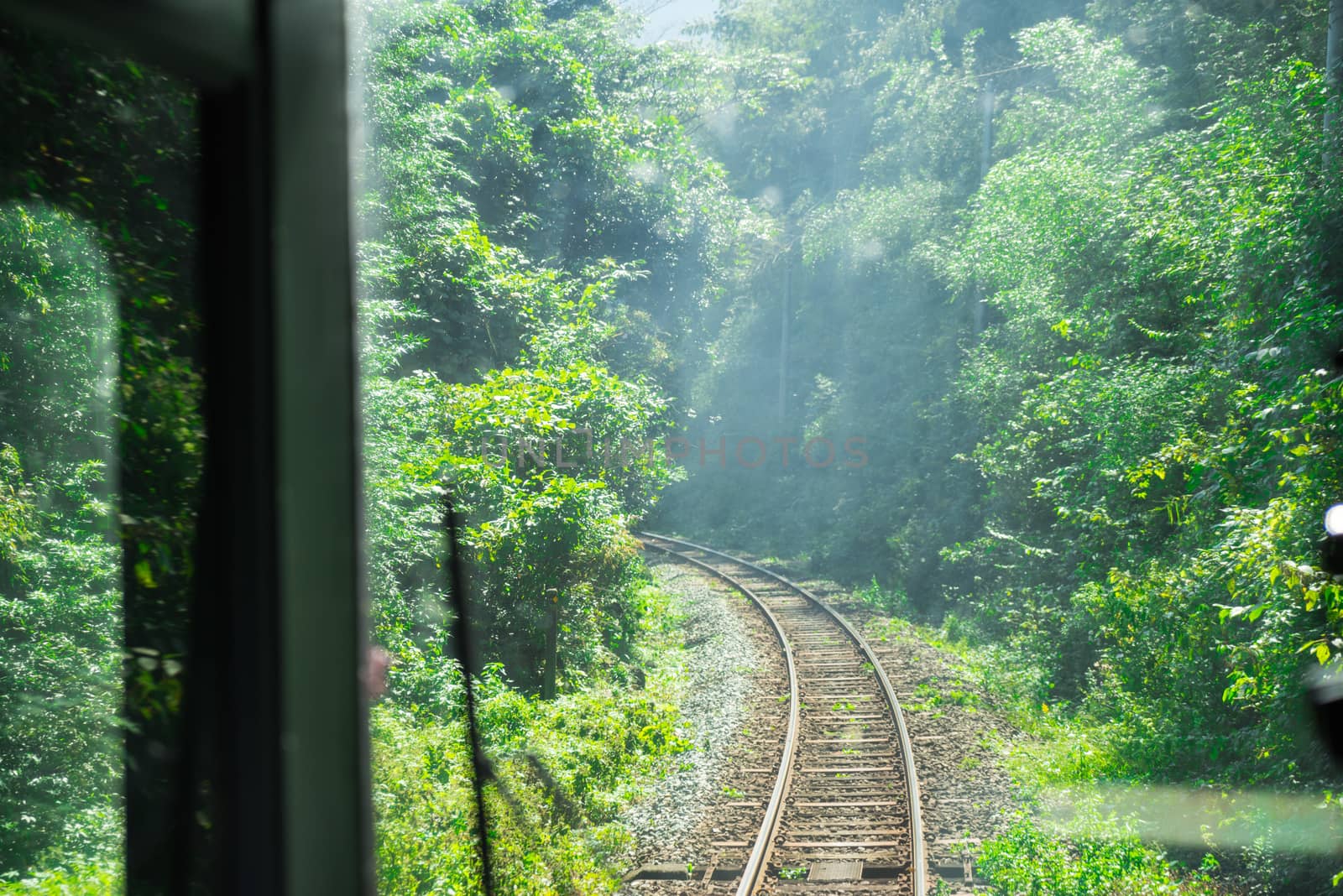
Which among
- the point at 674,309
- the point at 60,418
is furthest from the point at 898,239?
the point at 60,418

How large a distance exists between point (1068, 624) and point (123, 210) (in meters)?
12.3

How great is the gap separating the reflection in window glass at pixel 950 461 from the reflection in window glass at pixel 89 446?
200cm

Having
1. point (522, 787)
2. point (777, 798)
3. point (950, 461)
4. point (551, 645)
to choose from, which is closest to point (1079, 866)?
point (777, 798)

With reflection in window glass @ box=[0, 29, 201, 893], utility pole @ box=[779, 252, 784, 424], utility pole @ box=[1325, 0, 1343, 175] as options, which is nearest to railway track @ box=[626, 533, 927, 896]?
reflection in window glass @ box=[0, 29, 201, 893]

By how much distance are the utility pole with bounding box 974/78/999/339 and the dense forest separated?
7.6 inches

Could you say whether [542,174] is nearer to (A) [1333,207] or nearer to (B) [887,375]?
(B) [887,375]

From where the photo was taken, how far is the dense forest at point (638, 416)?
4328mm

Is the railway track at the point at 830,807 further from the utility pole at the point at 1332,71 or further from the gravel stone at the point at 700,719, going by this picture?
the utility pole at the point at 1332,71

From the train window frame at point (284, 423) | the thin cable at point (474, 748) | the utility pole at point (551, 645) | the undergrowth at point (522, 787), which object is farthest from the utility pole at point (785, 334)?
the train window frame at point (284, 423)

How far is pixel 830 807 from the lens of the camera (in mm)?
7852

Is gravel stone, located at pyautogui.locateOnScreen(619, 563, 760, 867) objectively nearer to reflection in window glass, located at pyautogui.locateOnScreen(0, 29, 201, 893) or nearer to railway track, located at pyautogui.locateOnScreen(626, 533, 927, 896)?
railway track, located at pyautogui.locateOnScreen(626, 533, 927, 896)

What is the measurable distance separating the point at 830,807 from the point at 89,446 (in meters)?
6.31

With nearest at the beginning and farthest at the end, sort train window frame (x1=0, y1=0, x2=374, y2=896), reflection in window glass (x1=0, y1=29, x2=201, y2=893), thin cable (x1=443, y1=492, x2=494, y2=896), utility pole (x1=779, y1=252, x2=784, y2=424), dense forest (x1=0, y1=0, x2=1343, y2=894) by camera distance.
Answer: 1. train window frame (x1=0, y1=0, x2=374, y2=896)
2. reflection in window glass (x1=0, y1=29, x2=201, y2=893)
3. dense forest (x1=0, y1=0, x2=1343, y2=894)
4. thin cable (x1=443, y1=492, x2=494, y2=896)
5. utility pole (x1=779, y1=252, x2=784, y2=424)

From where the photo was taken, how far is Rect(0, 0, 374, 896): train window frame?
1887 millimetres
